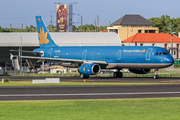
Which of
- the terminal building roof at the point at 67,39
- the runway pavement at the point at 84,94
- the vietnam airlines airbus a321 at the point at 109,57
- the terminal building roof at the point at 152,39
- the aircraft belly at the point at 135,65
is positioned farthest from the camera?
the terminal building roof at the point at 152,39

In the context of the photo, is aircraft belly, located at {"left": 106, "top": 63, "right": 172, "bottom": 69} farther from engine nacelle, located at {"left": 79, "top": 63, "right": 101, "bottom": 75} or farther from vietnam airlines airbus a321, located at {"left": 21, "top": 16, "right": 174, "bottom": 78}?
engine nacelle, located at {"left": 79, "top": 63, "right": 101, "bottom": 75}

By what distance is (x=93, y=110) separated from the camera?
18719 mm

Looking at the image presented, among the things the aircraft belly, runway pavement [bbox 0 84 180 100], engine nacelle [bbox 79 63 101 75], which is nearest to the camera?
runway pavement [bbox 0 84 180 100]

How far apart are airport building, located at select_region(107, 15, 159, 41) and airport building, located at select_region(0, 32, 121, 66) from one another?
58195 mm

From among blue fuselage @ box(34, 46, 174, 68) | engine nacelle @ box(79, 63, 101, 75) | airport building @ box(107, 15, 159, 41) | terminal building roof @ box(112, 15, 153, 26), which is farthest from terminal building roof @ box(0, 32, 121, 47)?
terminal building roof @ box(112, 15, 153, 26)

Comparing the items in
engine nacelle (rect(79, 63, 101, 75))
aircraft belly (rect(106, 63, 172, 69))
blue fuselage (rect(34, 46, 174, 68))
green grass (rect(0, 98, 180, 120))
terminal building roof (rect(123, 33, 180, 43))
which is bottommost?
green grass (rect(0, 98, 180, 120))

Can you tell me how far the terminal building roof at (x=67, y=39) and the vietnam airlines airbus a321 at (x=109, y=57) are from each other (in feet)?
99.6

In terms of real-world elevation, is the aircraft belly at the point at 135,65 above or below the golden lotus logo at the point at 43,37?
below

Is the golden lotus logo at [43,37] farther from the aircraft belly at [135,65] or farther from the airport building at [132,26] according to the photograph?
the airport building at [132,26]

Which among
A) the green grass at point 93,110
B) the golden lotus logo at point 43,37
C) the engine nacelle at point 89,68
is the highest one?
the golden lotus logo at point 43,37

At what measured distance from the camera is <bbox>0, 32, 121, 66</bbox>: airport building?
8662 cm

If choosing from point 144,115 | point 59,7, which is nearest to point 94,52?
→ point 144,115

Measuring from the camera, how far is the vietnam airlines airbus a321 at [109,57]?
46.3 meters

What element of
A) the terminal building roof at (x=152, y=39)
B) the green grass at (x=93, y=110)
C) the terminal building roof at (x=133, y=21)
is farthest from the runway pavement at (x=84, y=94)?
the terminal building roof at (x=133, y=21)
